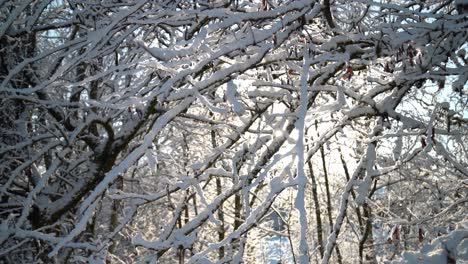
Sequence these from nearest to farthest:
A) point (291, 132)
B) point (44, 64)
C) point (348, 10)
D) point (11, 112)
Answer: point (291, 132), point (348, 10), point (11, 112), point (44, 64)

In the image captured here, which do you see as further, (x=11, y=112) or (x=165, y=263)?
(x=165, y=263)

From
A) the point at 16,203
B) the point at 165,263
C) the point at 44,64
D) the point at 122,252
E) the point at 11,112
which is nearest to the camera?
the point at 16,203

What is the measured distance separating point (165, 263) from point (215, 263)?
38.0ft

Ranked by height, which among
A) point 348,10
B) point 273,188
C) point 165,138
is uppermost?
point 165,138

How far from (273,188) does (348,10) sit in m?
1.79

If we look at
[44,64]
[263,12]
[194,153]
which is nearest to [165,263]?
[194,153]

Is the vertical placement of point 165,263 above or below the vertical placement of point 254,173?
above

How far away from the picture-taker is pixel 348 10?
10.6 feet

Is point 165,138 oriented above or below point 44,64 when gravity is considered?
above

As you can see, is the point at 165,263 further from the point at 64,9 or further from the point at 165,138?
the point at 64,9

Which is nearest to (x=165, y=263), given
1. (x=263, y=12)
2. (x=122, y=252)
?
(x=122, y=252)

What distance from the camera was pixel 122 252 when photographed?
1197cm

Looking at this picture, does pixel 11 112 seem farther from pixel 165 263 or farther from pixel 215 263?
pixel 165 263

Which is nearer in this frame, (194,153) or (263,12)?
(263,12)
